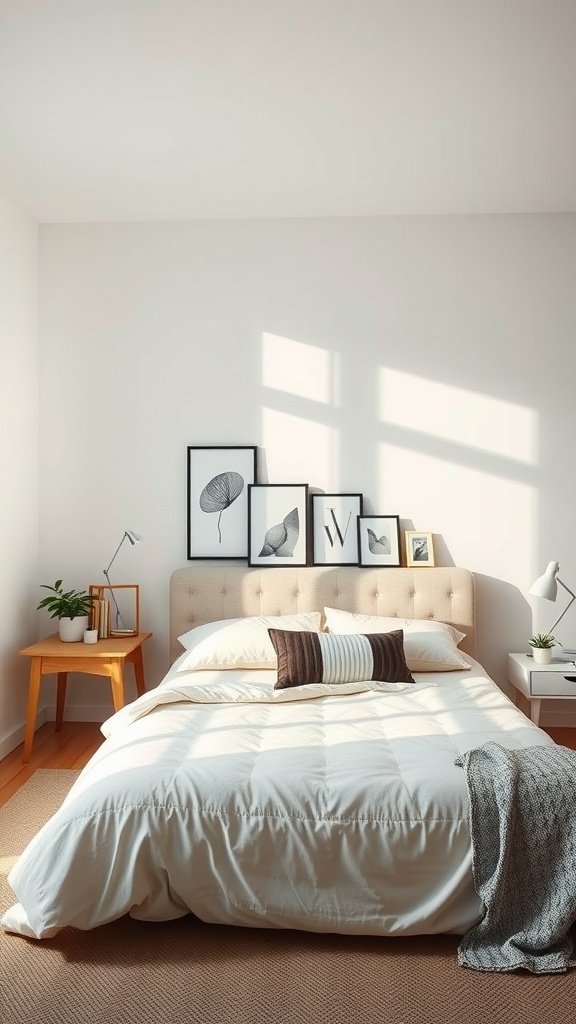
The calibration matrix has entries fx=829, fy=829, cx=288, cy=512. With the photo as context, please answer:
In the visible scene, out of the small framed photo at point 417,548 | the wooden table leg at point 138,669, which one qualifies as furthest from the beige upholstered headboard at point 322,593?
the wooden table leg at point 138,669

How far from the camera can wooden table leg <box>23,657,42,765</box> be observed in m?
3.95

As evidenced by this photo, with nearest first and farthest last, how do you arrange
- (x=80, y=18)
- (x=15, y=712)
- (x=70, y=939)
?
1. (x=70, y=939)
2. (x=80, y=18)
3. (x=15, y=712)

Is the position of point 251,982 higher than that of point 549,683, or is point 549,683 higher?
point 549,683

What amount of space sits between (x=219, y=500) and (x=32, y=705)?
1396 millimetres

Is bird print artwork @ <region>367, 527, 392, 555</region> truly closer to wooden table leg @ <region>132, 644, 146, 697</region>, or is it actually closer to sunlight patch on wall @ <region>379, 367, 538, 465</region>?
sunlight patch on wall @ <region>379, 367, 538, 465</region>

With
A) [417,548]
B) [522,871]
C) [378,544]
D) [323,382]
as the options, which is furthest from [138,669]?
[522,871]

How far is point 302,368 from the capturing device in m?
4.46

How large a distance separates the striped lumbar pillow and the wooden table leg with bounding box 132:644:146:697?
1.01m

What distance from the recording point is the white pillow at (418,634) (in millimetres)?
3766

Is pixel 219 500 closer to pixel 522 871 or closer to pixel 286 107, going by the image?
pixel 286 107

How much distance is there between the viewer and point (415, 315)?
14.5ft

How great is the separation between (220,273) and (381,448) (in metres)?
1.29

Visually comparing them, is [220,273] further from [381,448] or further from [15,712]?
[15,712]

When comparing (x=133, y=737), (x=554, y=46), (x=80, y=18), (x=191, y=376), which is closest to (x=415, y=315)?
(x=191, y=376)
